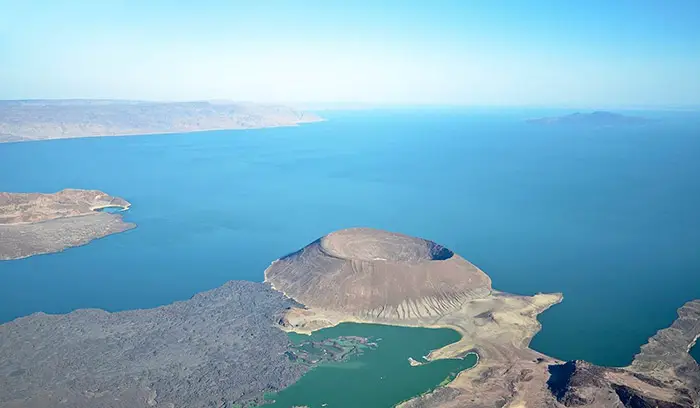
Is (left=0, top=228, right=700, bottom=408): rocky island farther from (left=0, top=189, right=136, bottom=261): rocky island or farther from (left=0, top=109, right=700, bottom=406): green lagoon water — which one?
(left=0, top=189, right=136, bottom=261): rocky island

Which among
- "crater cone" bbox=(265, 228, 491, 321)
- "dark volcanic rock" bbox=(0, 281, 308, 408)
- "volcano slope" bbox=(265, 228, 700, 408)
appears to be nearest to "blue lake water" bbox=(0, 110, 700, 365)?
"volcano slope" bbox=(265, 228, 700, 408)

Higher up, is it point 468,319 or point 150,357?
point 468,319

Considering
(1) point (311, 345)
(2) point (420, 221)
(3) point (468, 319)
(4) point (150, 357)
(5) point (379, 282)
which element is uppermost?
(5) point (379, 282)

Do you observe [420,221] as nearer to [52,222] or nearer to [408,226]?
[408,226]

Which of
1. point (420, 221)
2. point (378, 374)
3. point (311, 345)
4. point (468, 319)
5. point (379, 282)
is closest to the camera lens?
point (378, 374)

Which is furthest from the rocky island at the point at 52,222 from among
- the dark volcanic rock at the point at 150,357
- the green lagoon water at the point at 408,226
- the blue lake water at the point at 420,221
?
the dark volcanic rock at the point at 150,357

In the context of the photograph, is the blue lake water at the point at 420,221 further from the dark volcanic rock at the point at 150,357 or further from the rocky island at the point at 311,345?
the dark volcanic rock at the point at 150,357

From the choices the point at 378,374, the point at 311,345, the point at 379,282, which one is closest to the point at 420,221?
the point at 379,282
